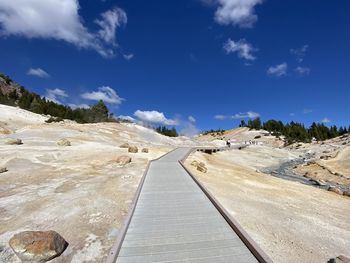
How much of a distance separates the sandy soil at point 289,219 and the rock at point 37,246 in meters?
6.97

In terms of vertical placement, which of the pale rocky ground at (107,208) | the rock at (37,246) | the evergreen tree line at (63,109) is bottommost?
the rock at (37,246)

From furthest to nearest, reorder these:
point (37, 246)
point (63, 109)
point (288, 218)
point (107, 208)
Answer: point (63, 109), point (288, 218), point (107, 208), point (37, 246)

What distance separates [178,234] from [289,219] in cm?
682

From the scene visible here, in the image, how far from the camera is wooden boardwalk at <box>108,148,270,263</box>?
7082 mm

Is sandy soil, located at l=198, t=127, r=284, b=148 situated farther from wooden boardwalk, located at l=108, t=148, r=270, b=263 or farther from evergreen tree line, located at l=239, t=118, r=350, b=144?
wooden boardwalk, located at l=108, t=148, r=270, b=263

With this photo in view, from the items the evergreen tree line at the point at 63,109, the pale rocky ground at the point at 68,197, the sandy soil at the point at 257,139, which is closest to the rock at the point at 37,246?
the pale rocky ground at the point at 68,197

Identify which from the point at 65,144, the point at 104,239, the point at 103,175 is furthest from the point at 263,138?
the point at 104,239

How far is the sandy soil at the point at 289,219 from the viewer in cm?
918

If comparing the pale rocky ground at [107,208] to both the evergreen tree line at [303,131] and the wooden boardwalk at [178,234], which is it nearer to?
the wooden boardwalk at [178,234]

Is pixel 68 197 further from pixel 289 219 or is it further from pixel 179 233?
pixel 289 219

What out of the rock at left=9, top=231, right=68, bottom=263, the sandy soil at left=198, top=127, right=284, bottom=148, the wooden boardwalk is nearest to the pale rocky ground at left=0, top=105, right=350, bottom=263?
the rock at left=9, top=231, right=68, bottom=263

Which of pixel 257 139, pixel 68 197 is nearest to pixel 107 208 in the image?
pixel 68 197

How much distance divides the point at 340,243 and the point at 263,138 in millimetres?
110736

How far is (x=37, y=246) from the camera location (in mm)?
7695
